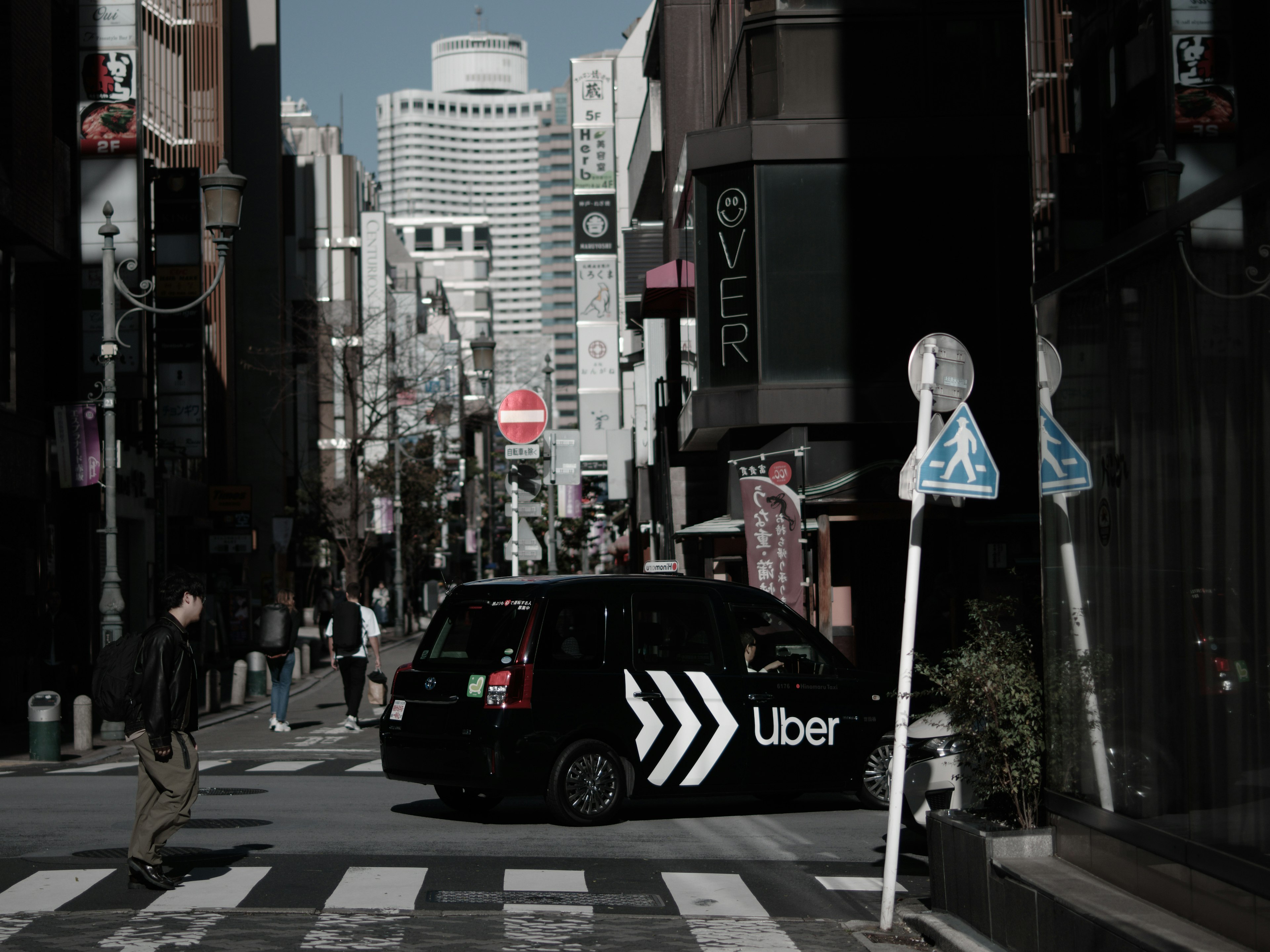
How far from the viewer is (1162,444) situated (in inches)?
264

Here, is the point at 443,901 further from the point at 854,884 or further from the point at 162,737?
the point at 854,884

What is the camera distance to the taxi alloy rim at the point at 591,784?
11.9 m

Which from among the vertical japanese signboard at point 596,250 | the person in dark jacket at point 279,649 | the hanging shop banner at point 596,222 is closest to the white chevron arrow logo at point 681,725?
the person in dark jacket at point 279,649

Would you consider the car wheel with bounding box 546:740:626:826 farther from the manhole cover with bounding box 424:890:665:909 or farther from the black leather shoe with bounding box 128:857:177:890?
the black leather shoe with bounding box 128:857:177:890

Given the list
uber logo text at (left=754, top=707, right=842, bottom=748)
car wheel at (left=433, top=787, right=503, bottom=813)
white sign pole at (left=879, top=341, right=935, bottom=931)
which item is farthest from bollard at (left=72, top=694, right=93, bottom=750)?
white sign pole at (left=879, top=341, right=935, bottom=931)

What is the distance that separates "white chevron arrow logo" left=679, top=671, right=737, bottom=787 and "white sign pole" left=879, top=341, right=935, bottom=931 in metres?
3.57

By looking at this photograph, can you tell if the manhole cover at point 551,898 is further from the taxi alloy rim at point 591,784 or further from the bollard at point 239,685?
the bollard at point 239,685

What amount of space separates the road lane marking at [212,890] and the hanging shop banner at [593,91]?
55585 millimetres

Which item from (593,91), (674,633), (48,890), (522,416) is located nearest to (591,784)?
(674,633)

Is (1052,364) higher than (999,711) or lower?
higher

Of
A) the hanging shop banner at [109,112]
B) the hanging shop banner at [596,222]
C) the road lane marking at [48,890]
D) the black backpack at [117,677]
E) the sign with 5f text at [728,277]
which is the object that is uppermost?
the hanging shop banner at [596,222]

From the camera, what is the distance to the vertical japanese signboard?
209 ft

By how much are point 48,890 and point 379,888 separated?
1.83 meters

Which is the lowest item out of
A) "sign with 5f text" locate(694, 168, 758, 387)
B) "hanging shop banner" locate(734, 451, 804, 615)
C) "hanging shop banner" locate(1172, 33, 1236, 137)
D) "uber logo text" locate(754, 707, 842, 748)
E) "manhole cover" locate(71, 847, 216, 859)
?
"manhole cover" locate(71, 847, 216, 859)
